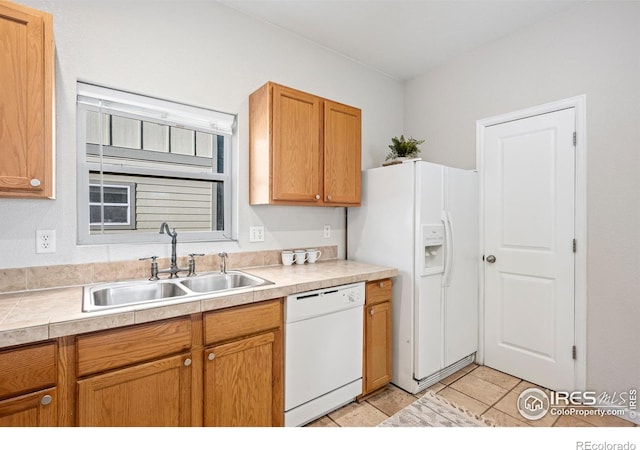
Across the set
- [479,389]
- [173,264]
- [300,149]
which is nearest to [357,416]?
[479,389]

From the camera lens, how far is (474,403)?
88.7 inches

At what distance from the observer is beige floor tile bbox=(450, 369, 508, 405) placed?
7.63ft

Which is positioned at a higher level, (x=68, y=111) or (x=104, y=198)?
(x=68, y=111)

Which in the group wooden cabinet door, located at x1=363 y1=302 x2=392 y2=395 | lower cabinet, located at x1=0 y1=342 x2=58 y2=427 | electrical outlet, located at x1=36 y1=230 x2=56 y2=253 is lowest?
wooden cabinet door, located at x1=363 y1=302 x2=392 y2=395

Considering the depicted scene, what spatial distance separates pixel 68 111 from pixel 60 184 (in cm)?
41

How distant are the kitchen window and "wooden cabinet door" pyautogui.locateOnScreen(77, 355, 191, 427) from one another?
925mm

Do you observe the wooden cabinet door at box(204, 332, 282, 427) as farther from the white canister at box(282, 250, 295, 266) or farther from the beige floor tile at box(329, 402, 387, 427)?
the white canister at box(282, 250, 295, 266)

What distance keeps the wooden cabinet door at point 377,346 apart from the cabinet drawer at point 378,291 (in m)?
0.04

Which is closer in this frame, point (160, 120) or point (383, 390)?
point (160, 120)

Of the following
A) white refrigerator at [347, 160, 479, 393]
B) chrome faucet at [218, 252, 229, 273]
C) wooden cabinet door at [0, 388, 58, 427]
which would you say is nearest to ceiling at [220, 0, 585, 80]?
white refrigerator at [347, 160, 479, 393]

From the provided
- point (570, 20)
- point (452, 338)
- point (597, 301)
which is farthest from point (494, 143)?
point (452, 338)

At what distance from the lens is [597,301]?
2215 millimetres

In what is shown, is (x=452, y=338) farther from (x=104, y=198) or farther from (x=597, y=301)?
(x=104, y=198)

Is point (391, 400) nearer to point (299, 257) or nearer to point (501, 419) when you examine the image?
point (501, 419)
